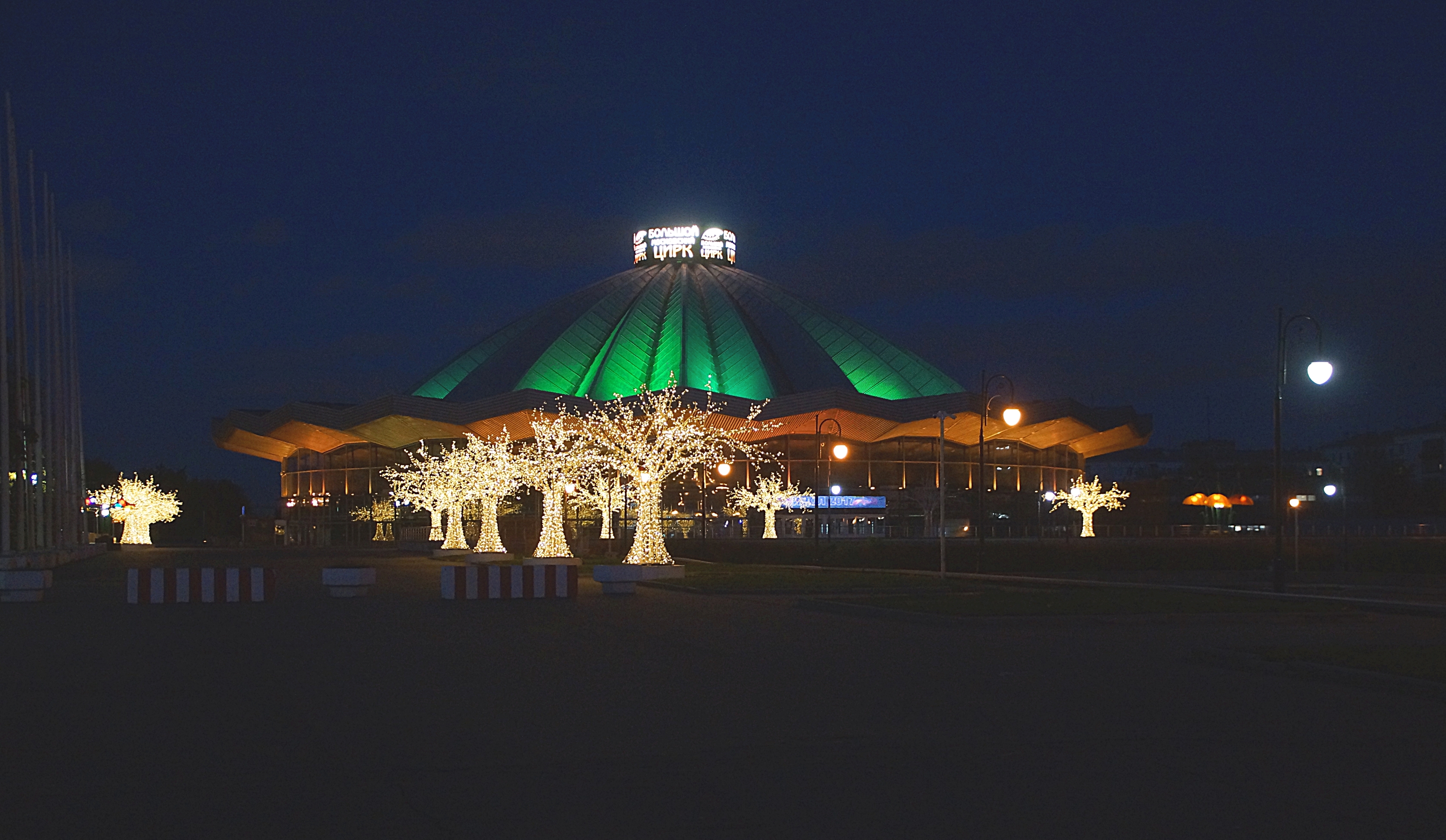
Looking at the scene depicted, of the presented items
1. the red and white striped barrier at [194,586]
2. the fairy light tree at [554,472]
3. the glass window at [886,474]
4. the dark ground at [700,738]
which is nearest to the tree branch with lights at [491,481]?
the fairy light tree at [554,472]

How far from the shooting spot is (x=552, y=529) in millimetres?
47969

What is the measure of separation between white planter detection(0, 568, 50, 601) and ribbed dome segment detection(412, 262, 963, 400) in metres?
67.0

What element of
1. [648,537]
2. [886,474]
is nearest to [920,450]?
[886,474]

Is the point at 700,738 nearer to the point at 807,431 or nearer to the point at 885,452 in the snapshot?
the point at 807,431

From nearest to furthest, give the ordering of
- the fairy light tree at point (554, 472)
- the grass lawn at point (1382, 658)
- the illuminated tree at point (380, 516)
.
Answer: the grass lawn at point (1382, 658) → the fairy light tree at point (554, 472) → the illuminated tree at point (380, 516)

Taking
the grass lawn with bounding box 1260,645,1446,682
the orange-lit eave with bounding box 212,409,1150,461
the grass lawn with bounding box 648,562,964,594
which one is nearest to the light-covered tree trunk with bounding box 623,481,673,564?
the grass lawn with bounding box 648,562,964,594

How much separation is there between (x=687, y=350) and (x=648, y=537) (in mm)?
63648

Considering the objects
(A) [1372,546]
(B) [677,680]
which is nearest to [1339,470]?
(A) [1372,546]

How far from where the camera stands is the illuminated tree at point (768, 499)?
76.5 m

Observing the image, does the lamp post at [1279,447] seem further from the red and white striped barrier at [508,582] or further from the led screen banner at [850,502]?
the led screen banner at [850,502]

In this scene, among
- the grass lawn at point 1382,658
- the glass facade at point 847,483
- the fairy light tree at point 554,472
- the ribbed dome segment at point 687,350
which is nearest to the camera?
the grass lawn at point 1382,658

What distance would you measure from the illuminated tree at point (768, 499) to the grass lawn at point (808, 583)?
109 feet

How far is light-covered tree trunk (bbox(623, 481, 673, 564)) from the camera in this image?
3928cm

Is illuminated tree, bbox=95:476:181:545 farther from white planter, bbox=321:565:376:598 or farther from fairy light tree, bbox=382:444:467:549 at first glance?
white planter, bbox=321:565:376:598
